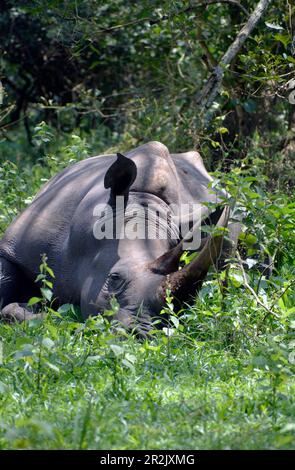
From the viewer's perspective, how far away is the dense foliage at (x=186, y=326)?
13.6 feet

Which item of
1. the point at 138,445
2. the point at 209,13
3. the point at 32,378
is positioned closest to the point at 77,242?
the point at 32,378

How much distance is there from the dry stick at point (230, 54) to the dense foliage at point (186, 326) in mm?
139

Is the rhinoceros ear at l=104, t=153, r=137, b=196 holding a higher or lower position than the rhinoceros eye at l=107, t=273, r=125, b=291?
higher

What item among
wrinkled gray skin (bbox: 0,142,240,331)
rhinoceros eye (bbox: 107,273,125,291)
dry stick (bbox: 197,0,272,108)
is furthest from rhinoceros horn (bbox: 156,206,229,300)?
dry stick (bbox: 197,0,272,108)

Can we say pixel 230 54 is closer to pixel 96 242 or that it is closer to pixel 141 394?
pixel 96 242

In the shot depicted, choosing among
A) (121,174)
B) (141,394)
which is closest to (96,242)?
(121,174)

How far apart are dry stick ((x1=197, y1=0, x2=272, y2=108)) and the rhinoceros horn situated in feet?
9.52

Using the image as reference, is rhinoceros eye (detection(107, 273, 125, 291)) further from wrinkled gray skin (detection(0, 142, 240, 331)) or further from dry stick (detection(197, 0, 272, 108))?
dry stick (detection(197, 0, 272, 108))

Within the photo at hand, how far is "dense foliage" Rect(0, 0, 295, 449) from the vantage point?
4.14 metres

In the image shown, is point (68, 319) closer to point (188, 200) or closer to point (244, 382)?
point (188, 200)

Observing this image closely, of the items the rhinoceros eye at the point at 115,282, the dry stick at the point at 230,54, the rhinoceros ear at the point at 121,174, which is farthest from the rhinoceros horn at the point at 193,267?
the dry stick at the point at 230,54

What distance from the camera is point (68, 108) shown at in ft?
33.7

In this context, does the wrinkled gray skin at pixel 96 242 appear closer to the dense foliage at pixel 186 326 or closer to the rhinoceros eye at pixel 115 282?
the rhinoceros eye at pixel 115 282
